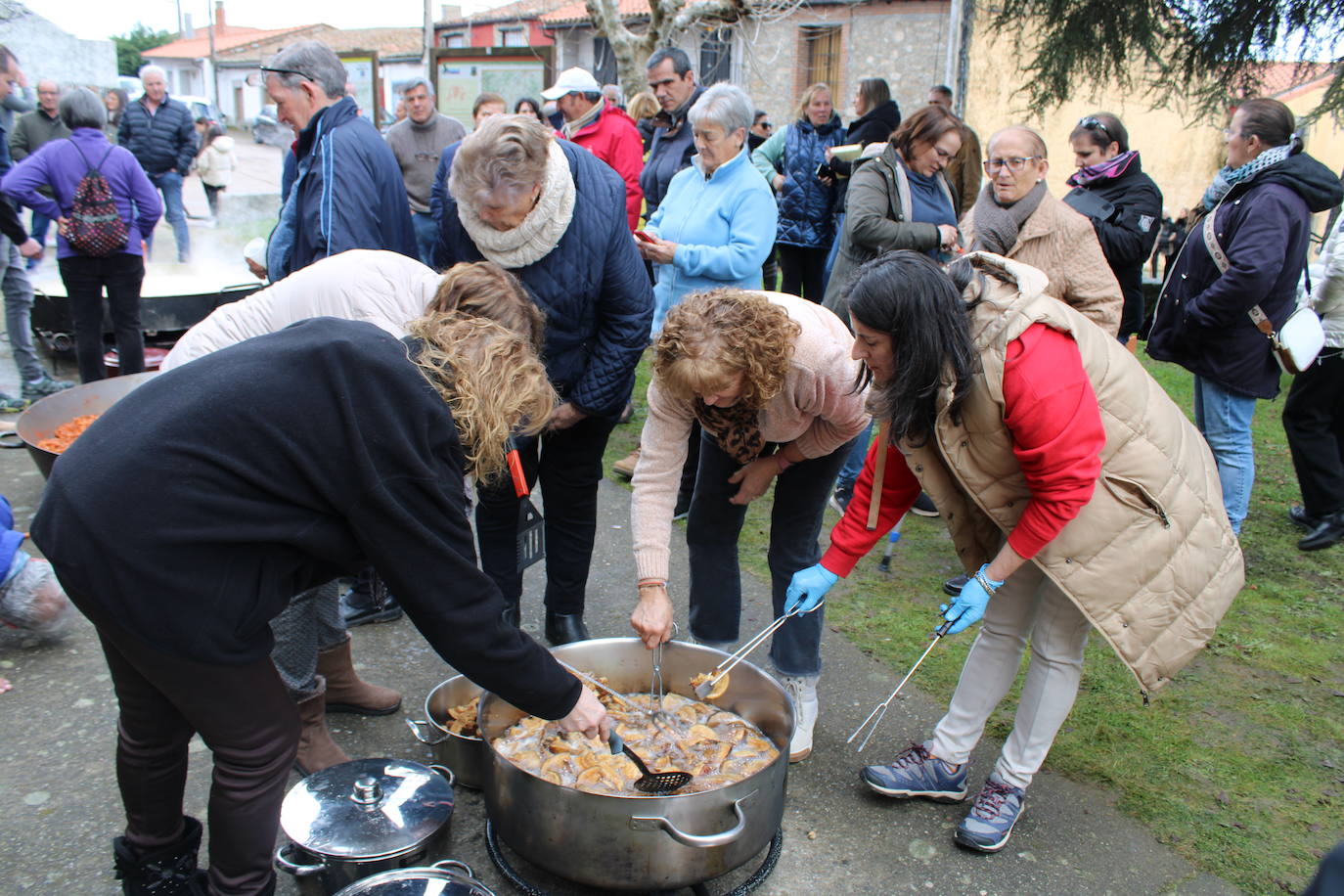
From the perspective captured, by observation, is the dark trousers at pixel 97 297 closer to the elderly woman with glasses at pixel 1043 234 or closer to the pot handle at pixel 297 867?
the pot handle at pixel 297 867

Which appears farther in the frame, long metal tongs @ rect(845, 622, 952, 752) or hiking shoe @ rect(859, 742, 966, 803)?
hiking shoe @ rect(859, 742, 966, 803)

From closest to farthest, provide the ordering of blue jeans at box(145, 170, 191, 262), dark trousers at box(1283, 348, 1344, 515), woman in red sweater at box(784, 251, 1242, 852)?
woman in red sweater at box(784, 251, 1242, 852), dark trousers at box(1283, 348, 1344, 515), blue jeans at box(145, 170, 191, 262)

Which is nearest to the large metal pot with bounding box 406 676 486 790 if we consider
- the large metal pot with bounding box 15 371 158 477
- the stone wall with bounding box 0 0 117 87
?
the large metal pot with bounding box 15 371 158 477

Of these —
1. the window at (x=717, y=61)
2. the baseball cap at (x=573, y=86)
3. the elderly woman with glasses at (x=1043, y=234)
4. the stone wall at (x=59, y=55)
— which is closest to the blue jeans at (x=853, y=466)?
the elderly woman with glasses at (x=1043, y=234)

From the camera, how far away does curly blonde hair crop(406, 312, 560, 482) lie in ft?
5.48

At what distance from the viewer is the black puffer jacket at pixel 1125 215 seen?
3949 mm

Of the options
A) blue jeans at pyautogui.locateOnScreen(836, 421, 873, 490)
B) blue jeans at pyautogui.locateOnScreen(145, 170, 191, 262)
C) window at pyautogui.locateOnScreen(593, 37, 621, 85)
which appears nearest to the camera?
blue jeans at pyautogui.locateOnScreen(836, 421, 873, 490)

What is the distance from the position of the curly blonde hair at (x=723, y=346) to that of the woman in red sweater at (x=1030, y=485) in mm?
204

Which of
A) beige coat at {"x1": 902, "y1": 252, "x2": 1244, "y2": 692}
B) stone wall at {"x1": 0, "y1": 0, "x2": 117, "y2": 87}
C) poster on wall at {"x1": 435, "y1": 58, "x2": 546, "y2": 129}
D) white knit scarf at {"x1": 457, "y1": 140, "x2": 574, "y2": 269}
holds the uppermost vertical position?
stone wall at {"x1": 0, "y1": 0, "x2": 117, "y2": 87}

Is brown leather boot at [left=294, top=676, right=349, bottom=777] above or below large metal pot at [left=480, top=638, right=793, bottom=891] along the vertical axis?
below

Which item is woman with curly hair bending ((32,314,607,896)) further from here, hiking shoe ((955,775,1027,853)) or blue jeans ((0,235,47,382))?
blue jeans ((0,235,47,382))

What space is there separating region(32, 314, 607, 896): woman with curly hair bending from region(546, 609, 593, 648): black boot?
1.50 meters

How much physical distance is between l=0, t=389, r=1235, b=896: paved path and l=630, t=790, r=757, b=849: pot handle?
40 cm

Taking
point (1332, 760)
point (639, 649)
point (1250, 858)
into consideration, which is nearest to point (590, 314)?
point (639, 649)
